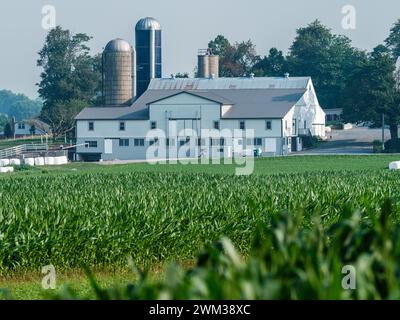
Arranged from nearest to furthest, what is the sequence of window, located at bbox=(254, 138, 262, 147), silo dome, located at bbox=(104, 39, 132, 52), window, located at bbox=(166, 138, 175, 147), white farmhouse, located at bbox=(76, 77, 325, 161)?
window, located at bbox=(254, 138, 262, 147) < white farmhouse, located at bbox=(76, 77, 325, 161) < window, located at bbox=(166, 138, 175, 147) < silo dome, located at bbox=(104, 39, 132, 52)

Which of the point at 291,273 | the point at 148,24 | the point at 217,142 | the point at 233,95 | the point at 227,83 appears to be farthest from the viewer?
the point at 148,24

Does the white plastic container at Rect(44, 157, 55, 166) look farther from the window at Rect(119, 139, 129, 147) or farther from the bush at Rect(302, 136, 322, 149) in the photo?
the bush at Rect(302, 136, 322, 149)

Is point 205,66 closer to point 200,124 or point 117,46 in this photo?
point 117,46

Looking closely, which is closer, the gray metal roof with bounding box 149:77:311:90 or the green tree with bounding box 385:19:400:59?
the gray metal roof with bounding box 149:77:311:90

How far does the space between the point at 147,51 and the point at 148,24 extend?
9.62 ft

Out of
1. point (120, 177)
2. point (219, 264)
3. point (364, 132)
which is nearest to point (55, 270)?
point (219, 264)

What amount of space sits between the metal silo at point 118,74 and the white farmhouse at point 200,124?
471 centimetres

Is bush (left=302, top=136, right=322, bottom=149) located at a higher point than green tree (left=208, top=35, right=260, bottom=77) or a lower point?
lower

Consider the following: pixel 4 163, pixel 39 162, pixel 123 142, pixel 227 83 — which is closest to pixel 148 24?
pixel 227 83

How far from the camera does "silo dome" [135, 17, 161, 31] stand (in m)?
121

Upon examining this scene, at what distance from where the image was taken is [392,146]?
100 metres

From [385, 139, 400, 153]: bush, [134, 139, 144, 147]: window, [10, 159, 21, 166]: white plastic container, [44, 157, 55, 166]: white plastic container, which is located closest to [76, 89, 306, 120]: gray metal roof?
[134, 139, 144, 147]: window

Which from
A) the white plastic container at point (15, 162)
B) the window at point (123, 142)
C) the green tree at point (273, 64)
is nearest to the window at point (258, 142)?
the window at point (123, 142)

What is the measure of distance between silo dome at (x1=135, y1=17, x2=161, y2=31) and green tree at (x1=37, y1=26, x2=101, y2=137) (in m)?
18.2
